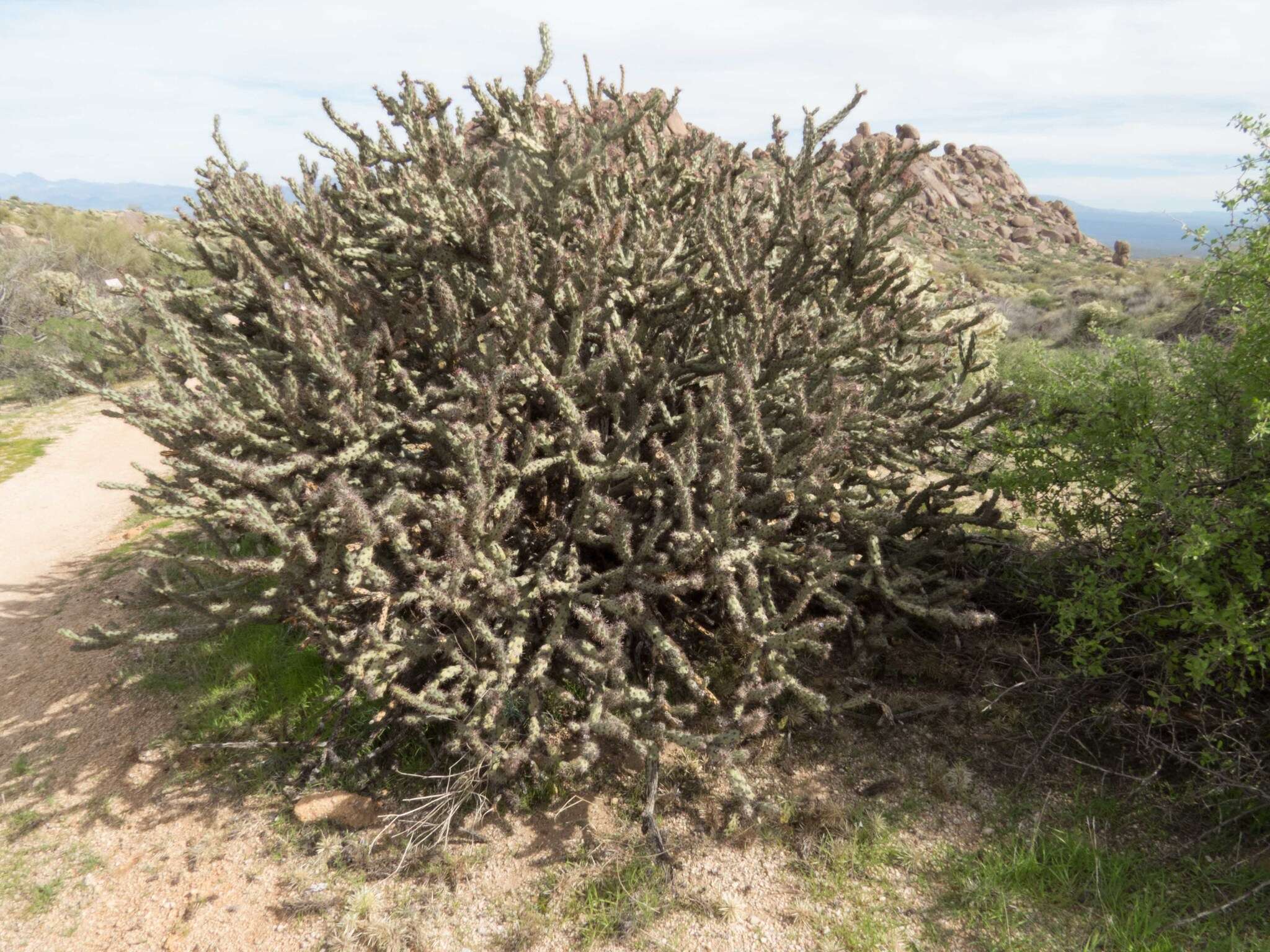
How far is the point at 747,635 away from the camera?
3838 mm

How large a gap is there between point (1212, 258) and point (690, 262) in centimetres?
298

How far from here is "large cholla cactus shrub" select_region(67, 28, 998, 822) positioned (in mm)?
3609

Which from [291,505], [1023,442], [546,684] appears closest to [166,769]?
[291,505]

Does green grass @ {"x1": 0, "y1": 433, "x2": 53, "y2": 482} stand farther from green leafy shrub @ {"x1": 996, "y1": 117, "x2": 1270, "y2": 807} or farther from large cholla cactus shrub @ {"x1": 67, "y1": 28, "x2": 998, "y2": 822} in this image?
green leafy shrub @ {"x1": 996, "y1": 117, "x2": 1270, "y2": 807}

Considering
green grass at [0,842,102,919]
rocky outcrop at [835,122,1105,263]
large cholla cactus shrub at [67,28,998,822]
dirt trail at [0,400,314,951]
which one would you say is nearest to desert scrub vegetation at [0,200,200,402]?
dirt trail at [0,400,314,951]

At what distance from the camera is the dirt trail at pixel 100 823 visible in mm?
3436

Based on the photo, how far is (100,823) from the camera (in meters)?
4.05

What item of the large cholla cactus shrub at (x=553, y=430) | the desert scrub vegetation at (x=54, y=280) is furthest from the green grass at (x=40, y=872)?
the desert scrub vegetation at (x=54, y=280)

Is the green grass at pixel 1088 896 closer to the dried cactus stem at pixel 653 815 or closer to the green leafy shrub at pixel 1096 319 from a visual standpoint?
the dried cactus stem at pixel 653 815

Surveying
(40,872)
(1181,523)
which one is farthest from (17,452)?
(1181,523)

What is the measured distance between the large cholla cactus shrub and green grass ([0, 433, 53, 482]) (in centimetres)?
828

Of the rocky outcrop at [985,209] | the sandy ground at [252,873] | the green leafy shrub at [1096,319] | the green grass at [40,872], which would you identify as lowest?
the green grass at [40,872]

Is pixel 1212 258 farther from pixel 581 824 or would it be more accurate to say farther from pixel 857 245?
pixel 581 824

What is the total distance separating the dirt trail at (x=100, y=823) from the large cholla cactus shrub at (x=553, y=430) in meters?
1.12
